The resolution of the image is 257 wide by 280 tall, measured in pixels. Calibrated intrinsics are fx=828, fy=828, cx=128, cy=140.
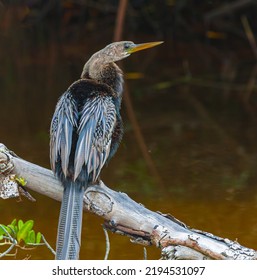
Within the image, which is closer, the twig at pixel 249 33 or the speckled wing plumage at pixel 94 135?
the speckled wing plumage at pixel 94 135

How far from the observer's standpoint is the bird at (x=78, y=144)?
114 inches

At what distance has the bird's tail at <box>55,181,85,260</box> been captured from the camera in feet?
9.37

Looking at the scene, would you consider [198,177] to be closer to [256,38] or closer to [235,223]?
[235,223]

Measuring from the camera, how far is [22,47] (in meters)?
9.81

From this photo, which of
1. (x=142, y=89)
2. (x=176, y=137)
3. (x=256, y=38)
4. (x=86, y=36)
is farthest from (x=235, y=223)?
(x=86, y=36)

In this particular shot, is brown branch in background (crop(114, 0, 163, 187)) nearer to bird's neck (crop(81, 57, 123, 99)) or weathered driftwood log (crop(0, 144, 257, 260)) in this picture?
bird's neck (crop(81, 57, 123, 99))

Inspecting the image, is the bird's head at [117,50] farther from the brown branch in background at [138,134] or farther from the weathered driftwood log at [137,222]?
the brown branch in background at [138,134]

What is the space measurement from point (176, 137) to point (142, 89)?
1.70 metres

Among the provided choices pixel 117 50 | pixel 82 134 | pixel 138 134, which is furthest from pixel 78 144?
pixel 138 134

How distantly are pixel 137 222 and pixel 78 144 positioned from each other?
0.35 metres

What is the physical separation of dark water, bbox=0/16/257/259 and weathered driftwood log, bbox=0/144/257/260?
3.16ft

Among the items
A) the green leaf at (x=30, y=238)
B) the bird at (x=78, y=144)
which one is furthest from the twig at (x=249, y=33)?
the green leaf at (x=30, y=238)

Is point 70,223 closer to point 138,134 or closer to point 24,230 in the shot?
point 24,230

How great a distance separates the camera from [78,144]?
9.84 feet
